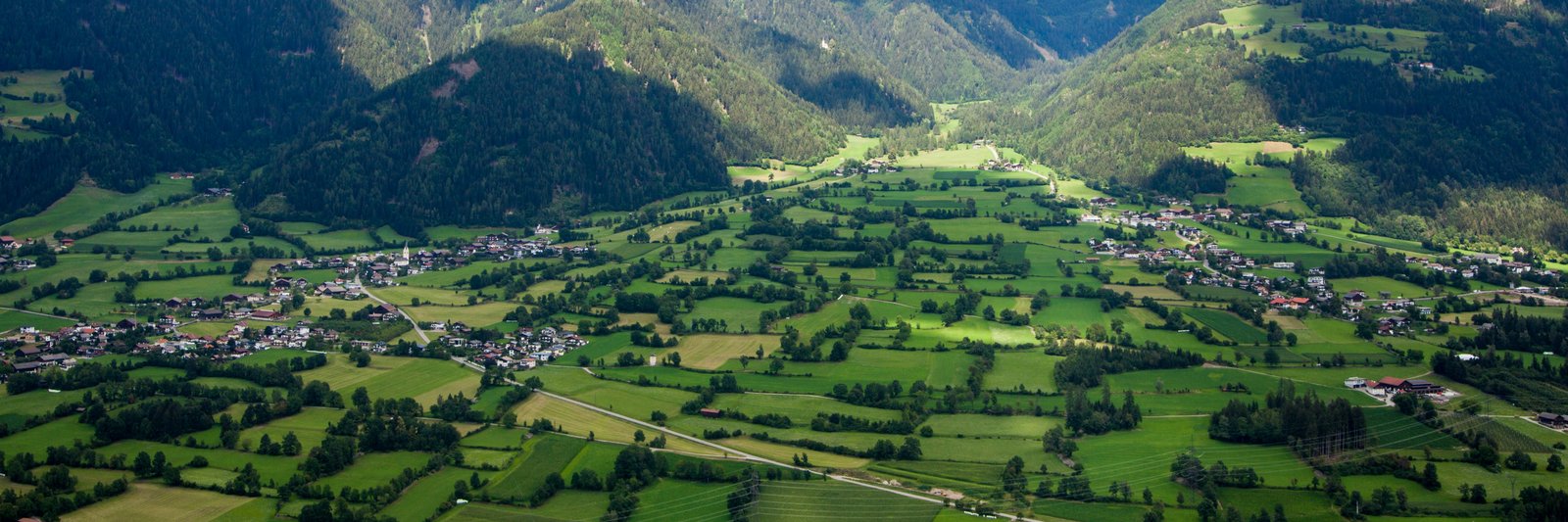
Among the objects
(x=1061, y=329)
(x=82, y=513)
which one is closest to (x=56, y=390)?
(x=82, y=513)

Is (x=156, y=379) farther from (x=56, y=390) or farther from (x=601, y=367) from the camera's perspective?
(x=601, y=367)

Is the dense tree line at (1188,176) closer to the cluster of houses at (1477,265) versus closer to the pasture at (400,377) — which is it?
the cluster of houses at (1477,265)

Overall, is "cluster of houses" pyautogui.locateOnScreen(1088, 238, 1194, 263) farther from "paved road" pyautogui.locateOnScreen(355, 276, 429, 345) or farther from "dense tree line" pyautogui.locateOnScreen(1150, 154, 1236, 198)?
"paved road" pyautogui.locateOnScreen(355, 276, 429, 345)

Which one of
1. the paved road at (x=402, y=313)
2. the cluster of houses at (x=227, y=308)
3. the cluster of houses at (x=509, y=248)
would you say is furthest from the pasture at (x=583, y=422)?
the cluster of houses at (x=509, y=248)

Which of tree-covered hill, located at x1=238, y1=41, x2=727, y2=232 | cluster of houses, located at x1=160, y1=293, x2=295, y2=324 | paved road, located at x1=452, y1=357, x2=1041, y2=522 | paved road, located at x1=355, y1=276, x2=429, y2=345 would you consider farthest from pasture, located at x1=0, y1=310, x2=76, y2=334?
tree-covered hill, located at x1=238, y1=41, x2=727, y2=232

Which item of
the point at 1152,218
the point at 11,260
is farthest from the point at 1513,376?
the point at 11,260

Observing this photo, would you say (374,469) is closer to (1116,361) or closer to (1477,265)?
(1116,361)
